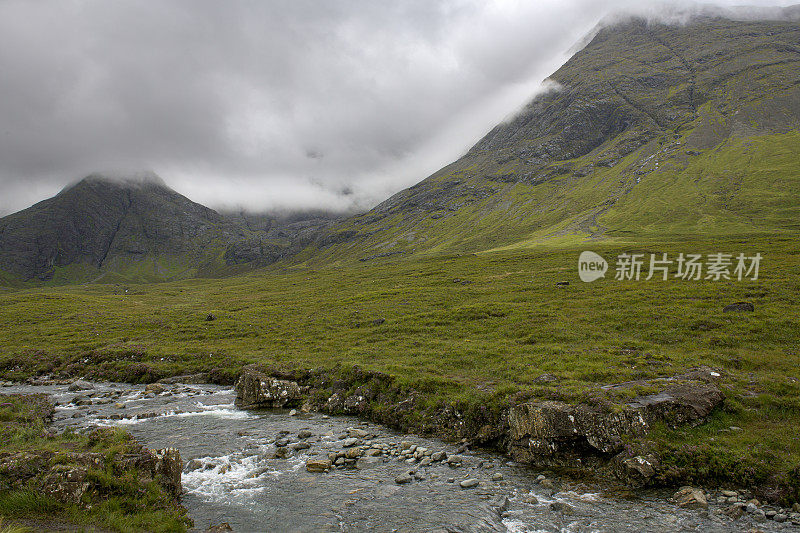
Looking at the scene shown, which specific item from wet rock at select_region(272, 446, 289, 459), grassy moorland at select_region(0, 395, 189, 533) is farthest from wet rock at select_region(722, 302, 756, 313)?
grassy moorland at select_region(0, 395, 189, 533)

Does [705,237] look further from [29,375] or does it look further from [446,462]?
[29,375]

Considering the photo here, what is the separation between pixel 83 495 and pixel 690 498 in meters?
22.3

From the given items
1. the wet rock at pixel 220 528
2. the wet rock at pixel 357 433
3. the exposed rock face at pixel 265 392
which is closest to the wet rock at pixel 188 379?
the exposed rock face at pixel 265 392

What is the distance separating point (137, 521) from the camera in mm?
11906

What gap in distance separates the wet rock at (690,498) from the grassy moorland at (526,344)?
0.94 meters

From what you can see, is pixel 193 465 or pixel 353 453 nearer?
pixel 193 465

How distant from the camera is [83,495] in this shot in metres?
12.2

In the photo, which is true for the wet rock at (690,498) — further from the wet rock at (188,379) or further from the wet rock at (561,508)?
the wet rock at (188,379)

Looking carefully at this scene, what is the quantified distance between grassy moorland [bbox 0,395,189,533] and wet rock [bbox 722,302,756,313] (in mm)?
47270

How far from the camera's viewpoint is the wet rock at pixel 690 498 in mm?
14344

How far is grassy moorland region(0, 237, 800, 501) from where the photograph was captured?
723 inches

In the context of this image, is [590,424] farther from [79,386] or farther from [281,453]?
[79,386]

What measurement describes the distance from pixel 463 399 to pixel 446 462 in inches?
203

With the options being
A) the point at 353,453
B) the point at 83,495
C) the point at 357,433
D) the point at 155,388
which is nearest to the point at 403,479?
the point at 353,453
